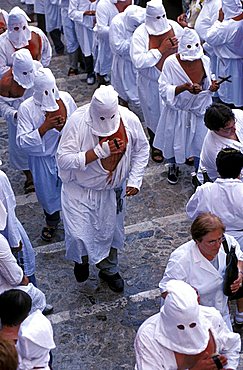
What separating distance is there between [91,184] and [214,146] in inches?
42.7

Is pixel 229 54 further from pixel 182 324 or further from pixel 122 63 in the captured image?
pixel 182 324

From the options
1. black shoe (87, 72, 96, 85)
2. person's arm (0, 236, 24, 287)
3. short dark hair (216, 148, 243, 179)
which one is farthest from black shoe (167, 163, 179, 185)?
person's arm (0, 236, 24, 287)

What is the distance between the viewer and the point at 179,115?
8000 millimetres

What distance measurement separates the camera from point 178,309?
4203 mm

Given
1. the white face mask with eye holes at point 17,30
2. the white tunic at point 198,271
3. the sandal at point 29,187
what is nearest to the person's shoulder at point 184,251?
the white tunic at point 198,271

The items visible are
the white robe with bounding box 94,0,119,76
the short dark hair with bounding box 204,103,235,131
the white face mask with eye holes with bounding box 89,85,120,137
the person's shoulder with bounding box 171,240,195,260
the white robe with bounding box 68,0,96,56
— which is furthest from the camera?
the white robe with bounding box 68,0,96,56

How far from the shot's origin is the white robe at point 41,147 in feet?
22.6

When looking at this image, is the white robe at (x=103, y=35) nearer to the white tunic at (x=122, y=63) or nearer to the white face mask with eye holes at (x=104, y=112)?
the white tunic at (x=122, y=63)

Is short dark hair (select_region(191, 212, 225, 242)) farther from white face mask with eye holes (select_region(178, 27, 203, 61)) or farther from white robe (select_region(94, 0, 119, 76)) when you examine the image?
white robe (select_region(94, 0, 119, 76))

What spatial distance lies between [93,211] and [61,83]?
518 centimetres

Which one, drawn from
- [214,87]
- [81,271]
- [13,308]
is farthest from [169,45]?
[13,308]

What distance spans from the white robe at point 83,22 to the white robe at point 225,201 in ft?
17.5

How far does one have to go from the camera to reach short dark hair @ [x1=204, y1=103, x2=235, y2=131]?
627 centimetres

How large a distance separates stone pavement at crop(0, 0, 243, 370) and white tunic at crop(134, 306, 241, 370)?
1.56m
